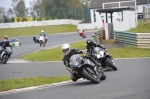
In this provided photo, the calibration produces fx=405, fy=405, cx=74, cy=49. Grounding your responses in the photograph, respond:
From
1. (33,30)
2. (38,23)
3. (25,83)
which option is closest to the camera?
(25,83)

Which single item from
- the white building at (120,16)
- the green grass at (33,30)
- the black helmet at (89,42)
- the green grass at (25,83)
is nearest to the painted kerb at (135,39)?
the white building at (120,16)

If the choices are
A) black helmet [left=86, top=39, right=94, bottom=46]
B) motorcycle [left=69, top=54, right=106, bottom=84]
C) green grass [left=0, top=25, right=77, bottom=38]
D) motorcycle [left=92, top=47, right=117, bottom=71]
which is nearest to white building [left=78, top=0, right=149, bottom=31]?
green grass [left=0, top=25, right=77, bottom=38]

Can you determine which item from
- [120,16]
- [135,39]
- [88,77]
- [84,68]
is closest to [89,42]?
[84,68]

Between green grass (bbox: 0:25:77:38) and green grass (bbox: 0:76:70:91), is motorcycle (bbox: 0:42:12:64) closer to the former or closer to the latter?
green grass (bbox: 0:76:70:91)

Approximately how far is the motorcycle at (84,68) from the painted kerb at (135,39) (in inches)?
453

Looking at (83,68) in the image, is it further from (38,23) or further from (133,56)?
(38,23)

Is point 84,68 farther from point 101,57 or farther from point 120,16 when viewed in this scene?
point 120,16

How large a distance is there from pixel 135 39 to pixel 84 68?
12.4 meters

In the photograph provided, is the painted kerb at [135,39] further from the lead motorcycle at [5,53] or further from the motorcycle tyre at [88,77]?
the motorcycle tyre at [88,77]

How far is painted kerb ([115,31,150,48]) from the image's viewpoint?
23.3m

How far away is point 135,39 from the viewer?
78.7 ft

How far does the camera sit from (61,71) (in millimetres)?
17609

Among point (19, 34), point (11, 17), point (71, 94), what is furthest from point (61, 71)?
point (11, 17)

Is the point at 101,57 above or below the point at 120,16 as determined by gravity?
below
